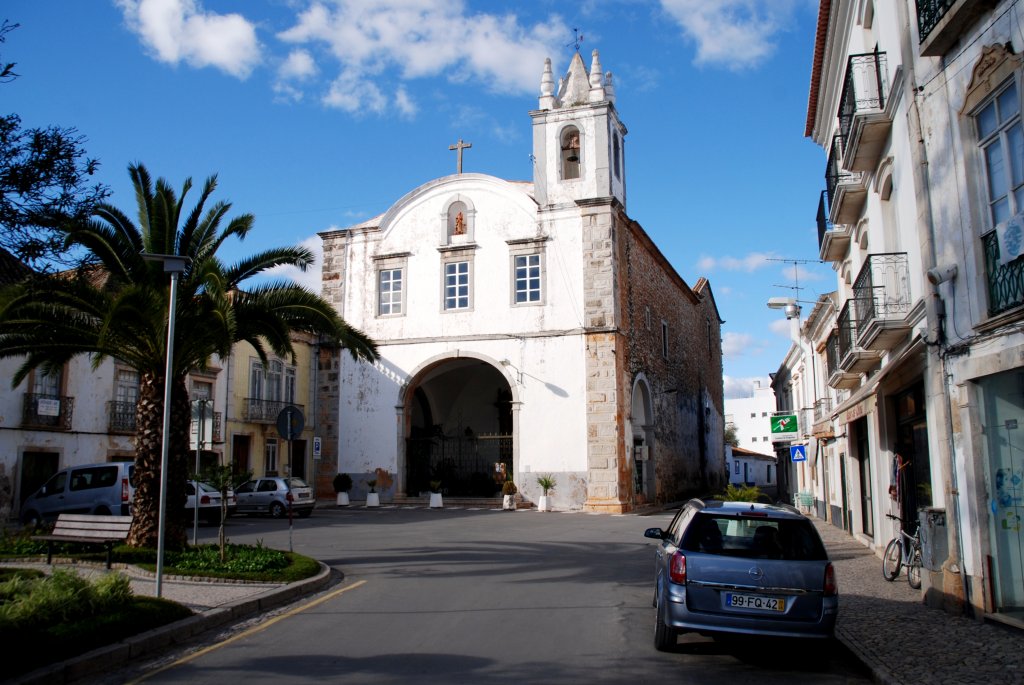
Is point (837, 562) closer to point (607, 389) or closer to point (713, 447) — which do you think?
point (607, 389)

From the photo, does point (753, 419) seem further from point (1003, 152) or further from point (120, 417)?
point (1003, 152)

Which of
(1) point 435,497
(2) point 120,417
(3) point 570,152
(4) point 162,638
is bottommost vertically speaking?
(4) point 162,638

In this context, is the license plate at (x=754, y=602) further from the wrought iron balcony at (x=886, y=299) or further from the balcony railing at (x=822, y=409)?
the balcony railing at (x=822, y=409)

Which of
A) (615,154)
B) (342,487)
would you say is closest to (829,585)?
(342,487)

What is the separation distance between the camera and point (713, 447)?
5206cm

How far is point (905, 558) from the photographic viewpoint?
1147 centimetres

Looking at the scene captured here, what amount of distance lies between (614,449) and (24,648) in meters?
23.1

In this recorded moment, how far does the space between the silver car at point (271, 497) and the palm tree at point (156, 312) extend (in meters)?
12.5

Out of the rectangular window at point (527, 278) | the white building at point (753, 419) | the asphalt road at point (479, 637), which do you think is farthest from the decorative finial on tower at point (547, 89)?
the white building at point (753, 419)

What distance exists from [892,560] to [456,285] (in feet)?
72.5

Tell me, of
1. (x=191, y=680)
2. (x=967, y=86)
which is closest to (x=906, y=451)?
(x=967, y=86)

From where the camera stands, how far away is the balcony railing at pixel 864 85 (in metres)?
12.4

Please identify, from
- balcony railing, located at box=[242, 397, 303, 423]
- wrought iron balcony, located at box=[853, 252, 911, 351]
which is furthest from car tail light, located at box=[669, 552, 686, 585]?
balcony railing, located at box=[242, 397, 303, 423]

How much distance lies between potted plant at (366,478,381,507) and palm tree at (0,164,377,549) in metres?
16.9
